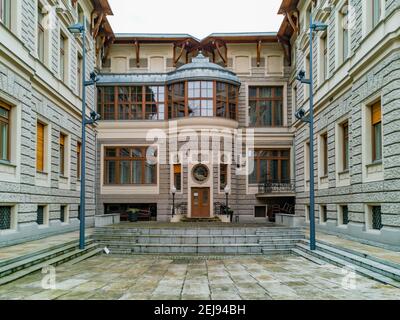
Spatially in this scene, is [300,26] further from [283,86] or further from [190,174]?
[190,174]

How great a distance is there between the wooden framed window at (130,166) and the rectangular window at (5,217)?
1489cm

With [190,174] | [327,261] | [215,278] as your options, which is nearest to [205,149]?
[190,174]

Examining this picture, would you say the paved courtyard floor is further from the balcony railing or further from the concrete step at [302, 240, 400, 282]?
the balcony railing

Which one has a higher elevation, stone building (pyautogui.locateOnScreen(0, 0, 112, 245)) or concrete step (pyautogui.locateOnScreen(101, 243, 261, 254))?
stone building (pyautogui.locateOnScreen(0, 0, 112, 245))

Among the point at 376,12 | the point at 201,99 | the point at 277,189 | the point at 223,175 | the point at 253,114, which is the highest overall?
the point at 376,12

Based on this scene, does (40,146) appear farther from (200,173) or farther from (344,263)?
(344,263)

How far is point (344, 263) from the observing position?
13.3m

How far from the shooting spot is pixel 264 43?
107 feet

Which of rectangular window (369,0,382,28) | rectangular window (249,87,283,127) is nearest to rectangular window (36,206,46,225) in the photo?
rectangular window (369,0,382,28)

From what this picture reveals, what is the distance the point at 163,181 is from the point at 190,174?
2.49 meters

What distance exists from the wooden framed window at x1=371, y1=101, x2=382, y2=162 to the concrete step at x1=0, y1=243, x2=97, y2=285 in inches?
457

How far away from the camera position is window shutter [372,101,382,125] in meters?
16.5

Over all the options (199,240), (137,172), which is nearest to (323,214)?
(199,240)

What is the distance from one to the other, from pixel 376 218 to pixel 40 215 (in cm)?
1442
